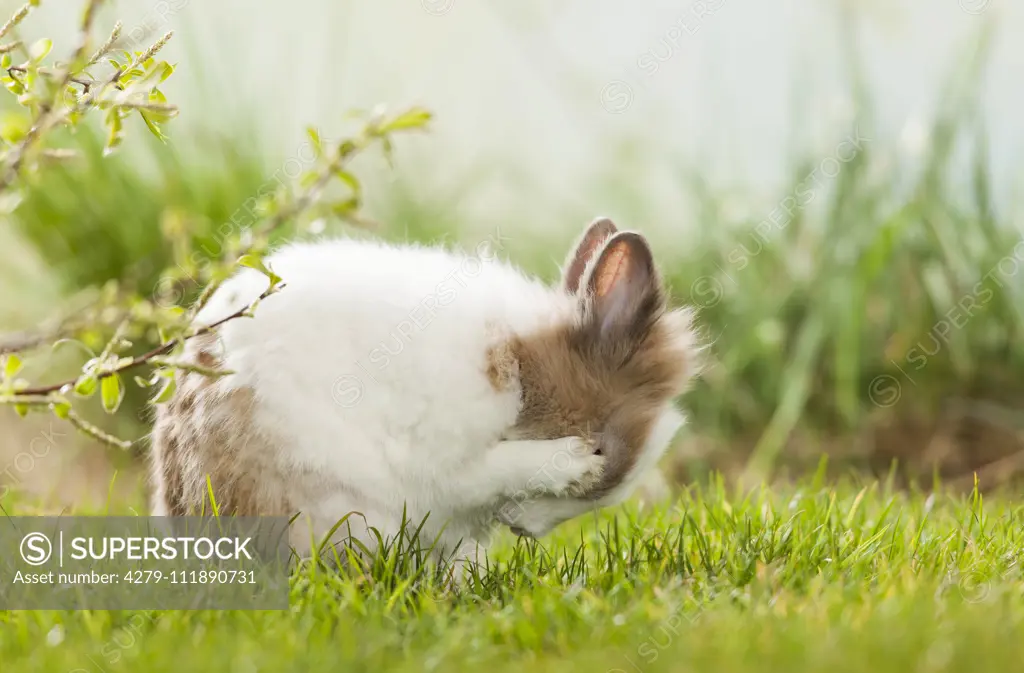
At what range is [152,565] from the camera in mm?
2670

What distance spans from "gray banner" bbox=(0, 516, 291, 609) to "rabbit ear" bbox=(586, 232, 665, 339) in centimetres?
96

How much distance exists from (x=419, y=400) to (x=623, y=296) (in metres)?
0.61

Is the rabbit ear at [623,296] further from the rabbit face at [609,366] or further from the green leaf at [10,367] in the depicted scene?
the green leaf at [10,367]

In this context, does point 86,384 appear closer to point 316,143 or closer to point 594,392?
point 316,143

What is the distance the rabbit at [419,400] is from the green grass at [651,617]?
0.61 feet

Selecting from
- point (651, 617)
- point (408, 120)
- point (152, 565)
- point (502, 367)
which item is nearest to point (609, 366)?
point (502, 367)

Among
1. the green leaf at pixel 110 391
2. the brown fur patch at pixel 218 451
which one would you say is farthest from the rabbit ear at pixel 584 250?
the green leaf at pixel 110 391

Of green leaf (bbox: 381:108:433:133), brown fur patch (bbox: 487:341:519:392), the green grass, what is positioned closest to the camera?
the green grass

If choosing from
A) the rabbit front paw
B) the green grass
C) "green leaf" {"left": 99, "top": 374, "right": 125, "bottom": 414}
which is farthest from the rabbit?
"green leaf" {"left": 99, "top": 374, "right": 125, "bottom": 414}

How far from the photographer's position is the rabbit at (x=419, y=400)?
8.60 ft

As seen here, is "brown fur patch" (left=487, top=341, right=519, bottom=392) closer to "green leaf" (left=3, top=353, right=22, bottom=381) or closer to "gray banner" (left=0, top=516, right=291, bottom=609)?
"gray banner" (left=0, top=516, right=291, bottom=609)

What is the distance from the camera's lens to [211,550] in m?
2.64

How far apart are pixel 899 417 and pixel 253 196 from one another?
3.33 m

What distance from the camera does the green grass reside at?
6.49 feet
